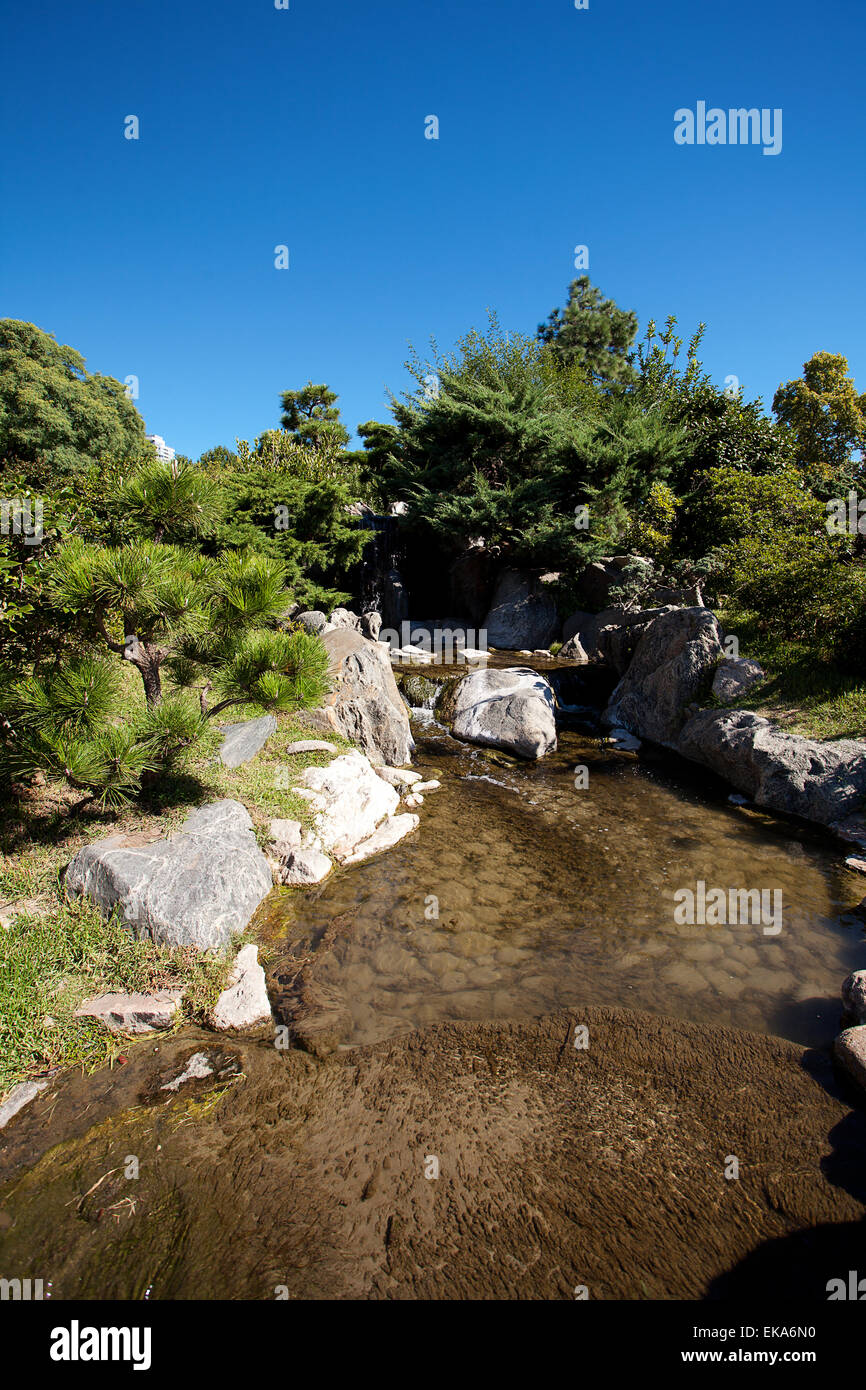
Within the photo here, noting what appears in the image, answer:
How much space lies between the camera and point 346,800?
23.8ft

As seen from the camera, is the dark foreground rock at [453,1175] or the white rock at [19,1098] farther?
the white rock at [19,1098]

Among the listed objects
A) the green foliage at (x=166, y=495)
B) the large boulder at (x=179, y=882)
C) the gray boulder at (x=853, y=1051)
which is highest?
the green foliage at (x=166, y=495)

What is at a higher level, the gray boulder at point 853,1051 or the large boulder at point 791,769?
the large boulder at point 791,769

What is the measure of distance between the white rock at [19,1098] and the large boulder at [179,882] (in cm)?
105

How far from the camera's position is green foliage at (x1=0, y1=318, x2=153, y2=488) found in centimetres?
2814

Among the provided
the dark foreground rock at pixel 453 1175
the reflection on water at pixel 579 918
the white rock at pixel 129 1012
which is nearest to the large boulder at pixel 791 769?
the reflection on water at pixel 579 918

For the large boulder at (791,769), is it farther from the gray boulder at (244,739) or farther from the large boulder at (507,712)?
the gray boulder at (244,739)

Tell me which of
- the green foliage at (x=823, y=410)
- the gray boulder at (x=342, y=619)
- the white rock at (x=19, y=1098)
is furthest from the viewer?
the green foliage at (x=823, y=410)

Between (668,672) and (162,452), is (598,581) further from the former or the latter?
(162,452)

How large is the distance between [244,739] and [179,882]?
118 inches

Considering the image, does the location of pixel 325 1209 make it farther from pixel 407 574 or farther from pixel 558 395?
pixel 558 395

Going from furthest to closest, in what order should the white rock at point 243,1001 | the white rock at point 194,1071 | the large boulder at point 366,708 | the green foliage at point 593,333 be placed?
the green foliage at point 593,333, the large boulder at point 366,708, the white rock at point 243,1001, the white rock at point 194,1071

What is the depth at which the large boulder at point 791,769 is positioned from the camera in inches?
310
